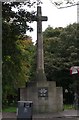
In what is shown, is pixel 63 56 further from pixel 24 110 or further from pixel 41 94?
pixel 24 110

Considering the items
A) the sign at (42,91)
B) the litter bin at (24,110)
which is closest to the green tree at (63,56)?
the sign at (42,91)

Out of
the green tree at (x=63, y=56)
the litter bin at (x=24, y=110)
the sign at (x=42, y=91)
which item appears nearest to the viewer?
the litter bin at (x=24, y=110)

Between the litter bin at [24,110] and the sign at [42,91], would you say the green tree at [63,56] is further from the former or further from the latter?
the litter bin at [24,110]

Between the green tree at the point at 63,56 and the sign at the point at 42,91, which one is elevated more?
the green tree at the point at 63,56

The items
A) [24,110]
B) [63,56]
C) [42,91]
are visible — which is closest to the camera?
[24,110]

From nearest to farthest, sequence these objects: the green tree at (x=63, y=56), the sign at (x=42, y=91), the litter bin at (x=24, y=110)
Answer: the litter bin at (x=24, y=110), the sign at (x=42, y=91), the green tree at (x=63, y=56)

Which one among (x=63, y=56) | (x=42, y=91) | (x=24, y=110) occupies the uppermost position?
(x=63, y=56)

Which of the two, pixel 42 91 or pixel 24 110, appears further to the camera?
pixel 42 91

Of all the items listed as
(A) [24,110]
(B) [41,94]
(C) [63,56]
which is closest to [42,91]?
(B) [41,94]

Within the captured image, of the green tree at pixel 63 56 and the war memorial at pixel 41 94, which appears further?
the green tree at pixel 63 56

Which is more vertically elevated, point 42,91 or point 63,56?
point 63,56

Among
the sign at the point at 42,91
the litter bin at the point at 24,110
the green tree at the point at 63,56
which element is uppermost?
the green tree at the point at 63,56

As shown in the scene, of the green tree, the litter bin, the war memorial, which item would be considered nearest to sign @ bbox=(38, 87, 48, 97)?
the war memorial

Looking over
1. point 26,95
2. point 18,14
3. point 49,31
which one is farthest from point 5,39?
point 49,31
